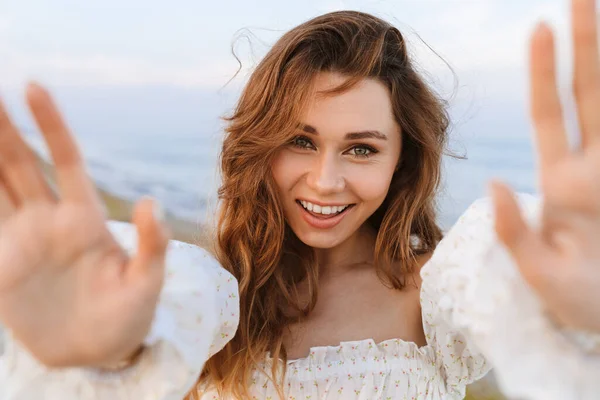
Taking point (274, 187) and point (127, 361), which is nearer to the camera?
point (127, 361)

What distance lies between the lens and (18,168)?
3.73 feet

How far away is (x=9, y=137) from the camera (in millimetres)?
1128

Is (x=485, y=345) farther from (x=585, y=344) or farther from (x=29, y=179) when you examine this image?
(x=29, y=179)

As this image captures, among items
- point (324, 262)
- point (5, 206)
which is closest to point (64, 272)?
point (5, 206)

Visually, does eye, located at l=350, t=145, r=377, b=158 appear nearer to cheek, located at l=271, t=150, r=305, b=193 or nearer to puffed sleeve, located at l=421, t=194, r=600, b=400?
cheek, located at l=271, t=150, r=305, b=193

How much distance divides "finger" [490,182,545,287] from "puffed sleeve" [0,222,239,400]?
0.58 m

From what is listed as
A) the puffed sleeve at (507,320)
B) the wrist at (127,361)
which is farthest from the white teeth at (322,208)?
the wrist at (127,361)

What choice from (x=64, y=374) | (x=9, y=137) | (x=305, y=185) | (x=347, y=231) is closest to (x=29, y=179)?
(x=9, y=137)

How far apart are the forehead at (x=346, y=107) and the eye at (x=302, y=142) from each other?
60mm

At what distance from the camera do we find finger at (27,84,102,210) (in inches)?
41.8

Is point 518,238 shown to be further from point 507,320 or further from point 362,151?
point 362,151

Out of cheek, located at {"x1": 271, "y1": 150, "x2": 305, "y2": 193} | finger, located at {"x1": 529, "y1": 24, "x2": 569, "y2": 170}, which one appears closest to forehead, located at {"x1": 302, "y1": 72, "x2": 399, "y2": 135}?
cheek, located at {"x1": 271, "y1": 150, "x2": 305, "y2": 193}

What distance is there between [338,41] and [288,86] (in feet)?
0.62

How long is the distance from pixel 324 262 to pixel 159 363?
0.90 meters
